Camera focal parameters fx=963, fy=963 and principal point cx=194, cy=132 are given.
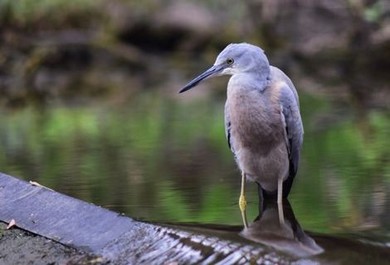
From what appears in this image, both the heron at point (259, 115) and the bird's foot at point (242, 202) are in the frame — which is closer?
the heron at point (259, 115)

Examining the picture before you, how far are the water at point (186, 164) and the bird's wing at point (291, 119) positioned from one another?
1.15ft

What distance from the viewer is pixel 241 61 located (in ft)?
19.4

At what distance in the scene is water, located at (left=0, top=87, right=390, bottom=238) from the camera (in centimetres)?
A: 627

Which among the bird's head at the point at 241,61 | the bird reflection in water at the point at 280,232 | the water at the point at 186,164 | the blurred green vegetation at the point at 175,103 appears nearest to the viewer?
the bird reflection in water at the point at 280,232

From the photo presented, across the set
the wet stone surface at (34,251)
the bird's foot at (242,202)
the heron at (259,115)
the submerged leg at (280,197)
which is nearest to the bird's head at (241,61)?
the heron at (259,115)

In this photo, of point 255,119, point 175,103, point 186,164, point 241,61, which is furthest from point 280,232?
point 175,103

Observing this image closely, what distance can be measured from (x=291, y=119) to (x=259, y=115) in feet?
0.71

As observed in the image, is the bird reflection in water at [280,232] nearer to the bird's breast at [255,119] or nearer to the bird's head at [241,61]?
the bird's breast at [255,119]

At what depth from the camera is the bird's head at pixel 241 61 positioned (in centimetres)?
590

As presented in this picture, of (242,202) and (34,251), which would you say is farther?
(242,202)

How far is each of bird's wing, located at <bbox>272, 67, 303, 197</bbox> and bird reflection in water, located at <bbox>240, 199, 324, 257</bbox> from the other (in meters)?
0.29

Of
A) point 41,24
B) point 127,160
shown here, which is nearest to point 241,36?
point 41,24

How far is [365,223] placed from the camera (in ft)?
19.1

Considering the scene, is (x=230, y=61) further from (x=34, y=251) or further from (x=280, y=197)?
(x=34, y=251)
